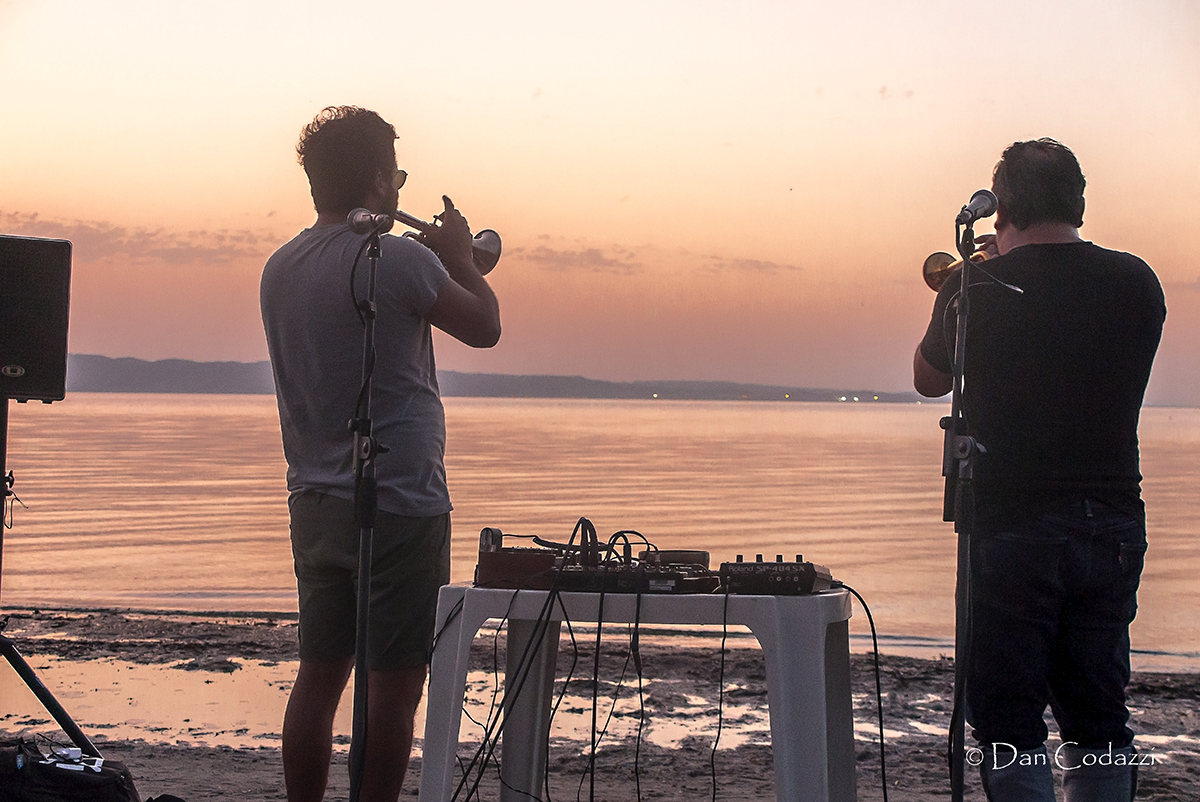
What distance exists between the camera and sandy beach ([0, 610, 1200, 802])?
3.37 m

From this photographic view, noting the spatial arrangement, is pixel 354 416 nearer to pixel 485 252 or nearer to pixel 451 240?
pixel 451 240

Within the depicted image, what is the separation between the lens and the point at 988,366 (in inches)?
91.7

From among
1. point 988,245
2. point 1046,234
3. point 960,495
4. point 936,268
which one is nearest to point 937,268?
point 936,268

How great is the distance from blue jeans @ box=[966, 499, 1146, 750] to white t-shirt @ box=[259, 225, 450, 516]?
1116 millimetres

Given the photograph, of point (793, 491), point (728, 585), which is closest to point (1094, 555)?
point (728, 585)

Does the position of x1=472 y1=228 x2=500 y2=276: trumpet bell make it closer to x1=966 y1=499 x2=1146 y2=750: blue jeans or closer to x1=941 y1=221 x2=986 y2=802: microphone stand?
x1=941 y1=221 x2=986 y2=802: microphone stand

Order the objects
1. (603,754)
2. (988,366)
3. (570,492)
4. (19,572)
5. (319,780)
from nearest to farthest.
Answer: (988,366), (319,780), (603,754), (19,572), (570,492)

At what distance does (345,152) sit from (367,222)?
287mm

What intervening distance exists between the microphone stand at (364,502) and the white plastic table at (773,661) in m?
0.13

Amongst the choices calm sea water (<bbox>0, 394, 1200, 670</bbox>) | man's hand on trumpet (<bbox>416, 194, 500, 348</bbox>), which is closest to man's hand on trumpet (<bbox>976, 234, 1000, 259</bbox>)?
man's hand on trumpet (<bbox>416, 194, 500, 348</bbox>)

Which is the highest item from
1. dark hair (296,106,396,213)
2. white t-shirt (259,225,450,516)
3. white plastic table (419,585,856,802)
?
dark hair (296,106,396,213)

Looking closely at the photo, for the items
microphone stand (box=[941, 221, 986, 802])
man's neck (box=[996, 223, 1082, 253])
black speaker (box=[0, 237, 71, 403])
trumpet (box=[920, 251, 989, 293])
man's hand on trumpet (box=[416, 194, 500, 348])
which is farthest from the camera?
black speaker (box=[0, 237, 71, 403])

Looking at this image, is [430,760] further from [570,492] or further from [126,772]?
[570,492]

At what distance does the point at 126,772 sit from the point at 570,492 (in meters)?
10.7
